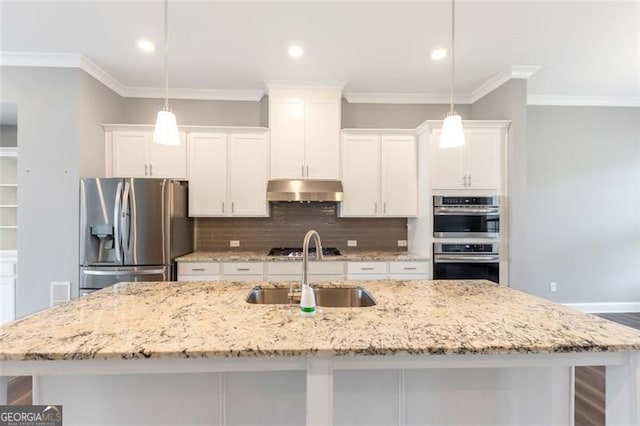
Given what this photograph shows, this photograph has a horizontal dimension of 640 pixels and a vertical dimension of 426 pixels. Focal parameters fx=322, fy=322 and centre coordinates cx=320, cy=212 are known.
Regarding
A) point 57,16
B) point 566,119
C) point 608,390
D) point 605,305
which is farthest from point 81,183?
point 605,305

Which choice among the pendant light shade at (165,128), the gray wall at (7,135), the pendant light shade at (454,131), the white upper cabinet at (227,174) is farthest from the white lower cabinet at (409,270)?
the gray wall at (7,135)

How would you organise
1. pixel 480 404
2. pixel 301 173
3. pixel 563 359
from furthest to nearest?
1. pixel 301 173
2. pixel 480 404
3. pixel 563 359

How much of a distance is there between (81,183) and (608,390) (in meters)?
4.07

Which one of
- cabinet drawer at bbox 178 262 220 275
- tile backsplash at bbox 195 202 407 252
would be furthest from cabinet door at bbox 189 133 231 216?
cabinet drawer at bbox 178 262 220 275

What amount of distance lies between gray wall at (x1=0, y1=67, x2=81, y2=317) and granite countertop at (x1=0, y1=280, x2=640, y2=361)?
1.91m

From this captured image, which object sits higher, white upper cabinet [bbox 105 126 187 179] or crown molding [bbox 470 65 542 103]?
crown molding [bbox 470 65 542 103]

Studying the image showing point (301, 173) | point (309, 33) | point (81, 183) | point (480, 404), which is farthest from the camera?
point (301, 173)

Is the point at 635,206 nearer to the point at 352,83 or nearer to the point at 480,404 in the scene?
the point at 352,83

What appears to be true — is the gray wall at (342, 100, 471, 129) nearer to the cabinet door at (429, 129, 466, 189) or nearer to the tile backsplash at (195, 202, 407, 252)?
the cabinet door at (429, 129, 466, 189)

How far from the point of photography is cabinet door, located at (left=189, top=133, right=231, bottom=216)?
12.2ft

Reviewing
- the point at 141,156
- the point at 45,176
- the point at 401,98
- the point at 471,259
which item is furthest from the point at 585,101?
the point at 45,176

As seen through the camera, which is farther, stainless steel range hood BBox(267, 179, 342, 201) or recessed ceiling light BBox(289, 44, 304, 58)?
stainless steel range hood BBox(267, 179, 342, 201)

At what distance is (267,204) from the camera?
379cm

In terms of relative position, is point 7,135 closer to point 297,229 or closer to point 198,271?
point 198,271
